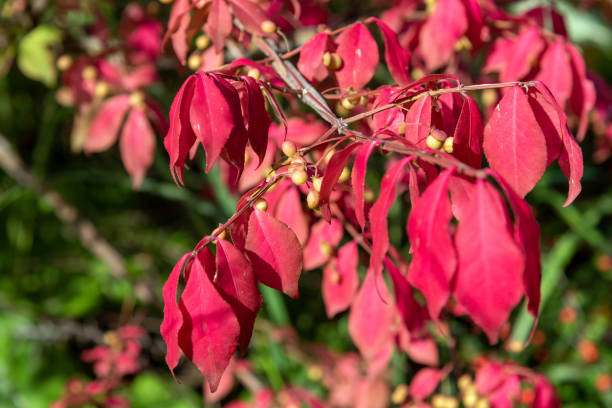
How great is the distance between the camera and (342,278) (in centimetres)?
82

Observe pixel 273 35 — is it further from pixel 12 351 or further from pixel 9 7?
pixel 12 351

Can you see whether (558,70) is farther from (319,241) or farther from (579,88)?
(319,241)

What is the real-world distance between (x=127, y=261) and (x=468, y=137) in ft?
5.73

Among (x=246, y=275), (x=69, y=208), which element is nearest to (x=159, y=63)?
(x=69, y=208)

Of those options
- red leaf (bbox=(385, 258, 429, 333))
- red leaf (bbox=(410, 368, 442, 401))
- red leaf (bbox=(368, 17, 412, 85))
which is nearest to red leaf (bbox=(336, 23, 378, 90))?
red leaf (bbox=(368, 17, 412, 85))

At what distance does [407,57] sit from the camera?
0.67 meters

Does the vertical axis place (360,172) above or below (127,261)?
above

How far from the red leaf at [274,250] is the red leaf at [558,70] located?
1.69 feet

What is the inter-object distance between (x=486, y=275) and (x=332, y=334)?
1755 millimetres

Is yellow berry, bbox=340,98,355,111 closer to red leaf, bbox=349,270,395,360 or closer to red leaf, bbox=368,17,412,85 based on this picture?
red leaf, bbox=368,17,412,85

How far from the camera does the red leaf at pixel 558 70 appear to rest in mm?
771

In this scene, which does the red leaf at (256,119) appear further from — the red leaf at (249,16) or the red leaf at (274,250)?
the red leaf at (249,16)

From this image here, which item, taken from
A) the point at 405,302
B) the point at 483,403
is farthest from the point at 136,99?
the point at 483,403

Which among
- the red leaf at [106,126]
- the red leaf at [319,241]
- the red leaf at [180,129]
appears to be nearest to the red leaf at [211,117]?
the red leaf at [180,129]
